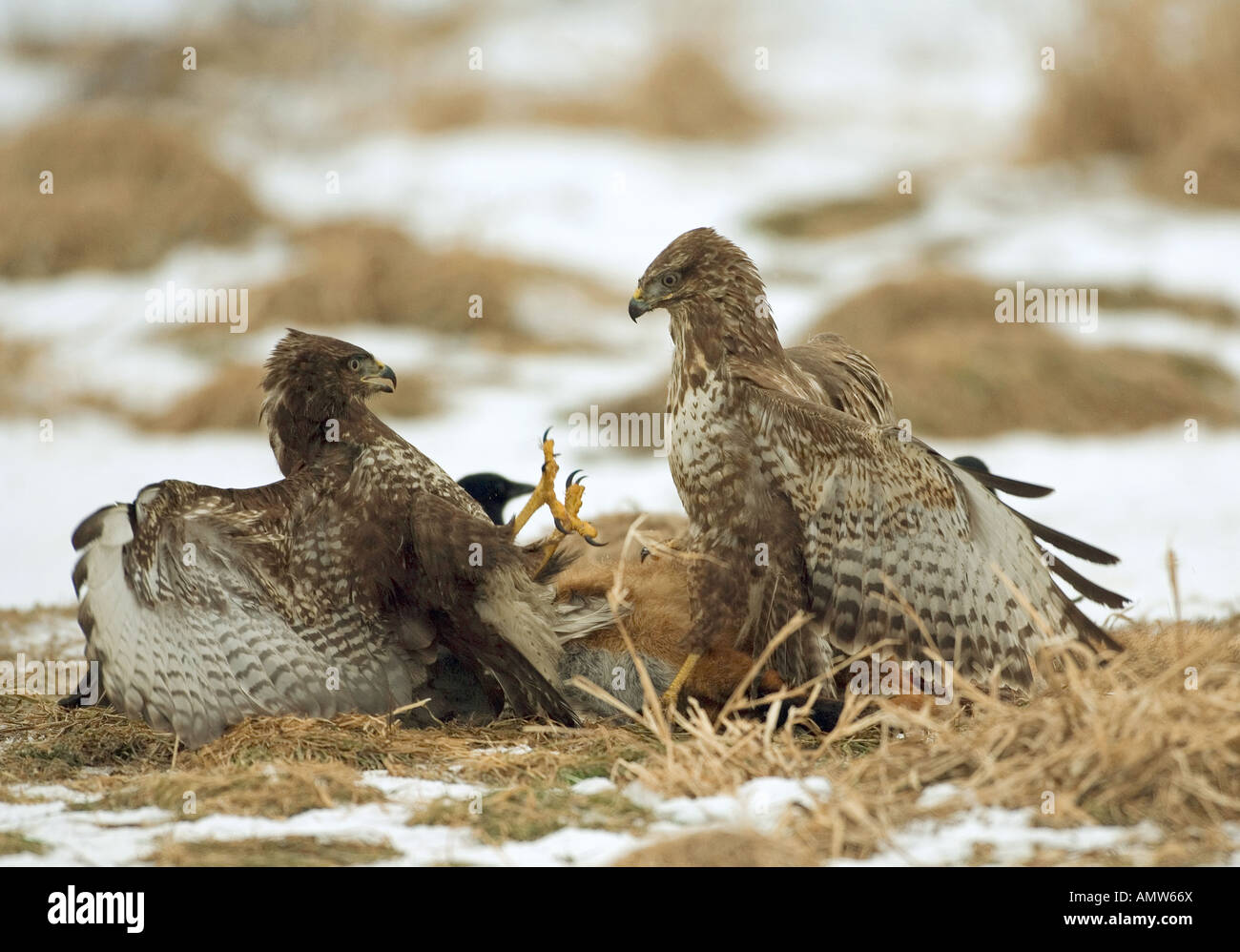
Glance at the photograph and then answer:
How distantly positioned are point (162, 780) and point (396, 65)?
65.5 feet

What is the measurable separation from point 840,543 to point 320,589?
1597 millimetres

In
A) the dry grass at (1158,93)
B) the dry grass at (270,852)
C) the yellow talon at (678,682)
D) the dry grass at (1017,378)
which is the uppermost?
the dry grass at (1158,93)

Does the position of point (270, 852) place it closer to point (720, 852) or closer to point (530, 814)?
point (530, 814)

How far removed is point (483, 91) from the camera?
752 inches

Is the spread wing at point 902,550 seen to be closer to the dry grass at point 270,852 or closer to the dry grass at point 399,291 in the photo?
the dry grass at point 270,852

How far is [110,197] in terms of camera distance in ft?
46.2

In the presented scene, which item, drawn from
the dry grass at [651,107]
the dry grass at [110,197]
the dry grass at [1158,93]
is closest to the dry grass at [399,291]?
the dry grass at [110,197]

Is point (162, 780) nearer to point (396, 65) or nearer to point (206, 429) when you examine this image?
point (206, 429)

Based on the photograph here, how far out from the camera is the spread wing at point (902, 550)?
4.06 meters

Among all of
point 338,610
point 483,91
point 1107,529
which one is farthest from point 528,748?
point 483,91

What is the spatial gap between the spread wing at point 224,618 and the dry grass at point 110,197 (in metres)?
10.3

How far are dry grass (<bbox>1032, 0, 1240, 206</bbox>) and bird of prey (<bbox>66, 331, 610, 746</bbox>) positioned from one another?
39.1 feet

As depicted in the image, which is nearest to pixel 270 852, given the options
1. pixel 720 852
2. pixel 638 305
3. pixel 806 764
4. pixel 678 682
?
pixel 720 852

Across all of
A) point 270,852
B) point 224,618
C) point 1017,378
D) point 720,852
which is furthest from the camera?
point 1017,378
